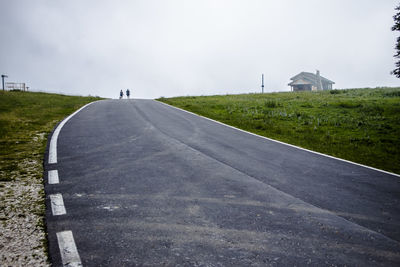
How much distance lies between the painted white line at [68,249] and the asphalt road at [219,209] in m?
0.05

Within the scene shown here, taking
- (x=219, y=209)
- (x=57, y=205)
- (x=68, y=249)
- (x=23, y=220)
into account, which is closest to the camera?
(x=68, y=249)

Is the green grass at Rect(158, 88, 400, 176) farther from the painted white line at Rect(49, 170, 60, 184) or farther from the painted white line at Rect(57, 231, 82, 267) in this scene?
the painted white line at Rect(57, 231, 82, 267)

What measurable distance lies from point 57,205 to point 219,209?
2428 mm

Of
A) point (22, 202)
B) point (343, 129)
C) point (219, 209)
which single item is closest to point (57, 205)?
point (22, 202)

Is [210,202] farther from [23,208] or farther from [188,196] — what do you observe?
[23,208]

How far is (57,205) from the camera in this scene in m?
3.94

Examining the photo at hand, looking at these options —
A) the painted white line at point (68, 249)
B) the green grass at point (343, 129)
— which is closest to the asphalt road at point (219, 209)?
the painted white line at point (68, 249)

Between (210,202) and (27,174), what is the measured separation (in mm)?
3693

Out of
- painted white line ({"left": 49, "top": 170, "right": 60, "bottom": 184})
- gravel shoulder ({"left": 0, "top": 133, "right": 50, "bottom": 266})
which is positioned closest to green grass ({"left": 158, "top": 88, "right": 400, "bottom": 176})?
painted white line ({"left": 49, "top": 170, "right": 60, "bottom": 184})

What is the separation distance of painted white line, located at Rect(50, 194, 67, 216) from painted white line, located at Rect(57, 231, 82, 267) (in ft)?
1.94

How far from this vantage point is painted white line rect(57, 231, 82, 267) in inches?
106

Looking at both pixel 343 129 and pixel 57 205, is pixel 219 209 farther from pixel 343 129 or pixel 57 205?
pixel 343 129

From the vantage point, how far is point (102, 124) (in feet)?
37.8

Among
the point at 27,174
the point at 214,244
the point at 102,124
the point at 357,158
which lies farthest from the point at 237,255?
the point at 102,124
